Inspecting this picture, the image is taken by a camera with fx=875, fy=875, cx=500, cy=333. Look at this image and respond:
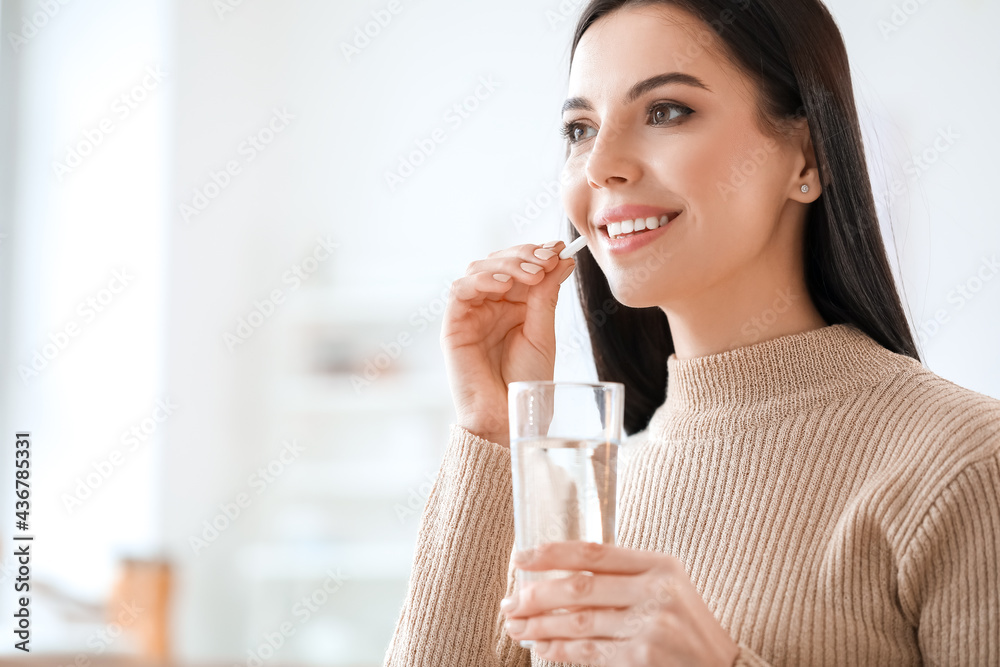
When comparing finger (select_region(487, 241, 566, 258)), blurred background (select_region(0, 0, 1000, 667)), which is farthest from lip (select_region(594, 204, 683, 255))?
blurred background (select_region(0, 0, 1000, 667))

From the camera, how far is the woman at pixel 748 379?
1093mm

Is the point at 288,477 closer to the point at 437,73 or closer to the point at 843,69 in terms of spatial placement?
the point at 437,73

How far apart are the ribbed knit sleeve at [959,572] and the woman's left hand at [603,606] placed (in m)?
0.37

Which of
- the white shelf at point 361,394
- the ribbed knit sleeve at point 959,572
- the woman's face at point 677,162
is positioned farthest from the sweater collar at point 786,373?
the white shelf at point 361,394

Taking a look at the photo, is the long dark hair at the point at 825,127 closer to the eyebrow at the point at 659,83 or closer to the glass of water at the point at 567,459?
the eyebrow at the point at 659,83

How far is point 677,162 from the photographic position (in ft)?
4.06

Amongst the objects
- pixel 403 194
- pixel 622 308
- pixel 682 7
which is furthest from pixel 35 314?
pixel 682 7

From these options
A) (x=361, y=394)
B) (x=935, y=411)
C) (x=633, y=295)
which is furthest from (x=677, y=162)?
(x=361, y=394)

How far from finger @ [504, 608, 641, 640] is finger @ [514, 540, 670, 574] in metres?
0.04

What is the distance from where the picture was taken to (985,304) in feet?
8.56

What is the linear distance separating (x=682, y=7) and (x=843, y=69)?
0.89 feet

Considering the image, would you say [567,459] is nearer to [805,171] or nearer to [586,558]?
[586,558]

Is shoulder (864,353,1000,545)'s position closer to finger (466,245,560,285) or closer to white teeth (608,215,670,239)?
white teeth (608,215,670,239)

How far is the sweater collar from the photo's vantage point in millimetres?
1266
